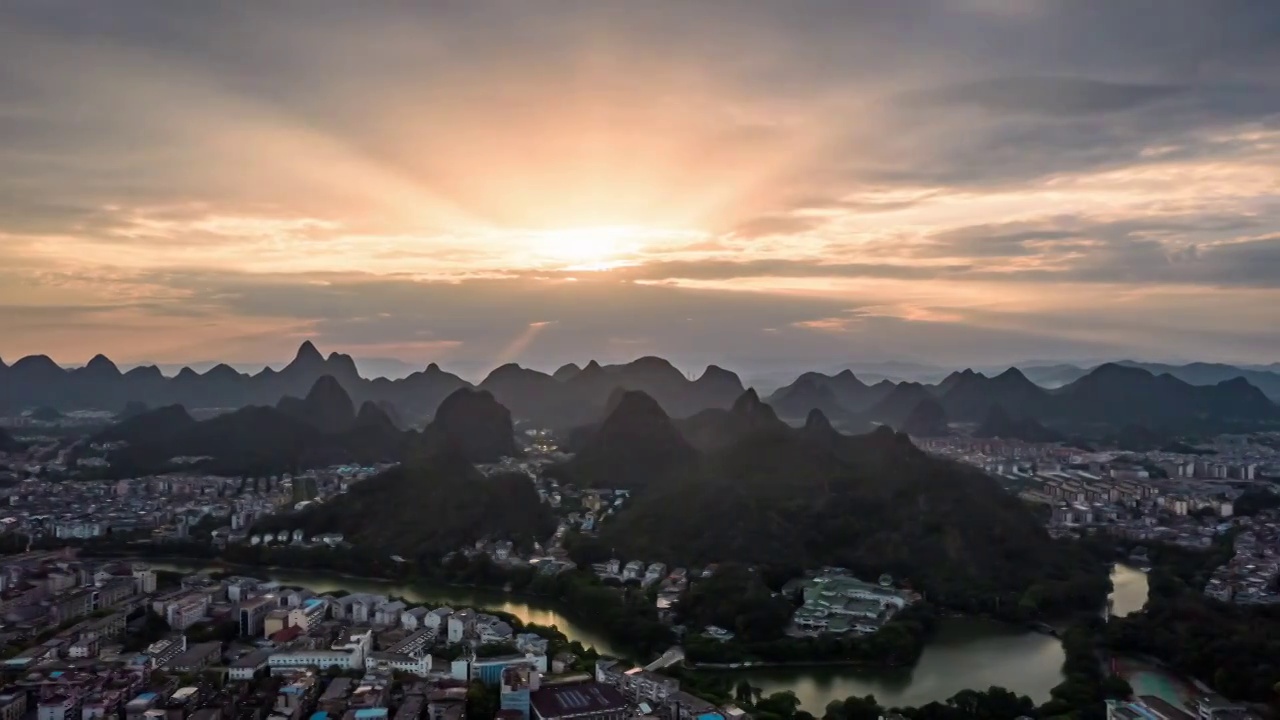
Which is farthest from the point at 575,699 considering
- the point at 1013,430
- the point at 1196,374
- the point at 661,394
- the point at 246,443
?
the point at 1196,374

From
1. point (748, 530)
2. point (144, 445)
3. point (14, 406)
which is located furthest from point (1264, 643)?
point (14, 406)

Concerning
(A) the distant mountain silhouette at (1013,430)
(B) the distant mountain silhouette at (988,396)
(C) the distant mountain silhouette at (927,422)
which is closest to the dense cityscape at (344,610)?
(A) the distant mountain silhouette at (1013,430)

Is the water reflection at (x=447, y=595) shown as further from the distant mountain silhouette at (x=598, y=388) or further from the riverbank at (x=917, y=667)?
the distant mountain silhouette at (x=598, y=388)

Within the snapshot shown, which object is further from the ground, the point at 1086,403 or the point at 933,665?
the point at 1086,403

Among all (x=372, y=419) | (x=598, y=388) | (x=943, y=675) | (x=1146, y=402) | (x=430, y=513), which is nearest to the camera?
(x=943, y=675)

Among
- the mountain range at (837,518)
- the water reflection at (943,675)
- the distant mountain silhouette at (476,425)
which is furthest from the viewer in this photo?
the distant mountain silhouette at (476,425)

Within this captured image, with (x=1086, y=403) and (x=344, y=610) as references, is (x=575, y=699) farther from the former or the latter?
(x=1086, y=403)

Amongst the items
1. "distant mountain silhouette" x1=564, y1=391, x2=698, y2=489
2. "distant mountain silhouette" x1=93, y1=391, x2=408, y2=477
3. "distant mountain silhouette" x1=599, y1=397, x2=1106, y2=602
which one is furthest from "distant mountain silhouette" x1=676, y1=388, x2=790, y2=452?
"distant mountain silhouette" x1=93, y1=391, x2=408, y2=477
